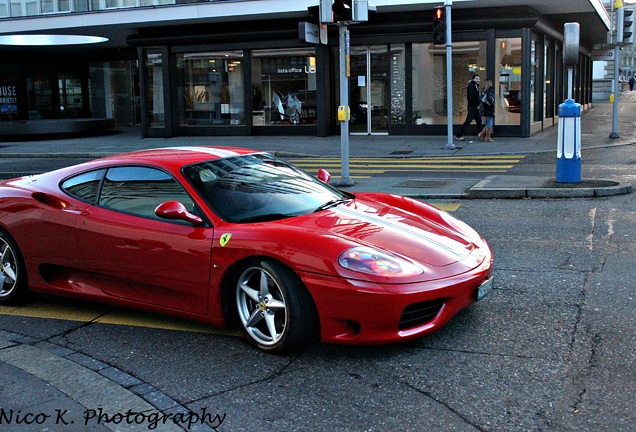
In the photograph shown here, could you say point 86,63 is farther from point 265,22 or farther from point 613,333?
point 613,333

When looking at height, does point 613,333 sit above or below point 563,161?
below

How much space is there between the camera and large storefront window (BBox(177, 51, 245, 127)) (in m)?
24.9

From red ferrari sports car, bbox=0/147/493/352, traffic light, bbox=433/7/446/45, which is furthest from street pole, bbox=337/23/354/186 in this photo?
red ferrari sports car, bbox=0/147/493/352

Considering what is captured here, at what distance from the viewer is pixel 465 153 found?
712 inches

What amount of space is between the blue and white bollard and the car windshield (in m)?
6.59

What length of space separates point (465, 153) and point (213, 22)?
1037cm

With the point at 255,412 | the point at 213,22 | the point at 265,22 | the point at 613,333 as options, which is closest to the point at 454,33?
the point at 265,22

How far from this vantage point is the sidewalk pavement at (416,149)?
1127cm

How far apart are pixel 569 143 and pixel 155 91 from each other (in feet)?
57.9

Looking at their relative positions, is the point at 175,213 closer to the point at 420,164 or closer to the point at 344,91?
the point at 344,91

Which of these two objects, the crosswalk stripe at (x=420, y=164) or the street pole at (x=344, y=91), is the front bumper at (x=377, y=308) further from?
the crosswalk stripe at (x=420, y=164)

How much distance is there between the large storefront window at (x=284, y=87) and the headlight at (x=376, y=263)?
20.0 metres

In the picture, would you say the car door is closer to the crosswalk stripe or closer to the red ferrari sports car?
the red ferrari sports car

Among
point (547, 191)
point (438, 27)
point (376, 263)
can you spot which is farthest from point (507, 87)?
point (376, 263)
